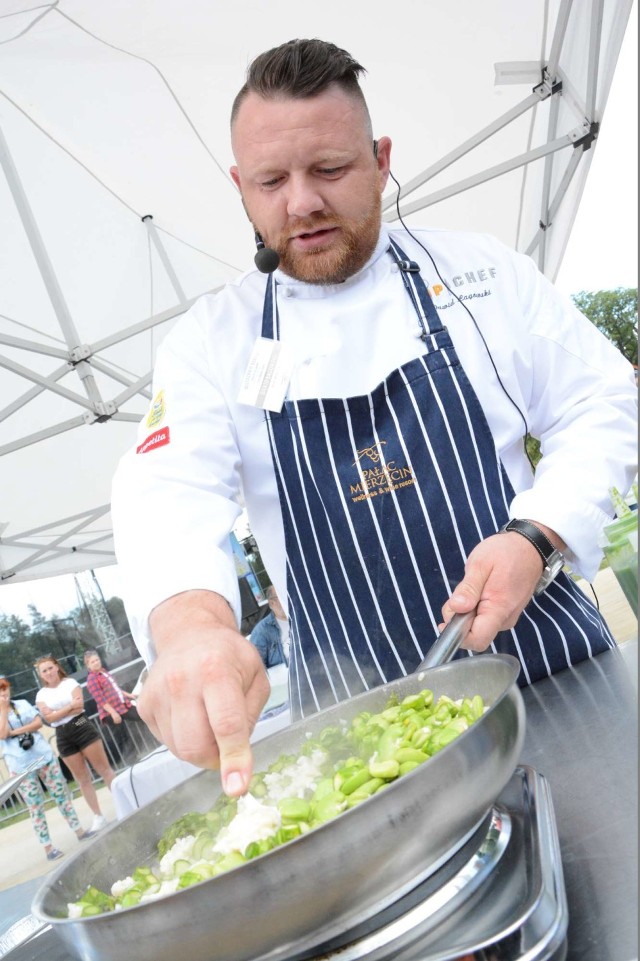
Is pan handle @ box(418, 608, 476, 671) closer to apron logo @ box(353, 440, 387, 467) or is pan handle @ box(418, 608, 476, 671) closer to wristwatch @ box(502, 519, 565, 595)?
Result: wristwatch @ box(502, 519, 565, 595)

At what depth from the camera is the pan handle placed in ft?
3.08

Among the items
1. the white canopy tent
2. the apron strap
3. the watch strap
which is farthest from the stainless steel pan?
the white canopy tent

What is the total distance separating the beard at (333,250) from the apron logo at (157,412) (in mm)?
350

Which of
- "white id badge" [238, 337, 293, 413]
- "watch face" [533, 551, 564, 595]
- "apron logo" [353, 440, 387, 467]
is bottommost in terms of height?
"watch face" [533, 551, 564, 595]

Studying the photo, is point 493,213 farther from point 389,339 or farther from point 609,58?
point 389,339

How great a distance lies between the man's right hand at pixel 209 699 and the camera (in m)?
0.69

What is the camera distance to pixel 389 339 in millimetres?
1503

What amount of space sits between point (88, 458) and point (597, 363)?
209 inches

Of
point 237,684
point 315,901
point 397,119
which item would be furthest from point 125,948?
point 397,119

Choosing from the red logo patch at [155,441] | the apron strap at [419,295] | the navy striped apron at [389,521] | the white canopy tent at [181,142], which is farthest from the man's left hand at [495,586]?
the white canopy tent at [181,142]

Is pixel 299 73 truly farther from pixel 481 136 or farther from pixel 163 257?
pixel 163 257

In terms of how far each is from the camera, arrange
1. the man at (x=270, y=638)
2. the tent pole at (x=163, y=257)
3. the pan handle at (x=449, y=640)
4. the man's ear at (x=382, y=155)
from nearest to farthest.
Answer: the pan handle at (x=449, y=640), the man's ear at (x=382, y=155), the tent pole at (x=163, y=257), the man at (x=270, y=638)

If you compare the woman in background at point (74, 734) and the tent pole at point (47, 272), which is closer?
the tent pole at point (47, 272)

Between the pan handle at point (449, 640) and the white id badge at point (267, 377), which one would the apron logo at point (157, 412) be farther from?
the pan handle at point (449, 640)
